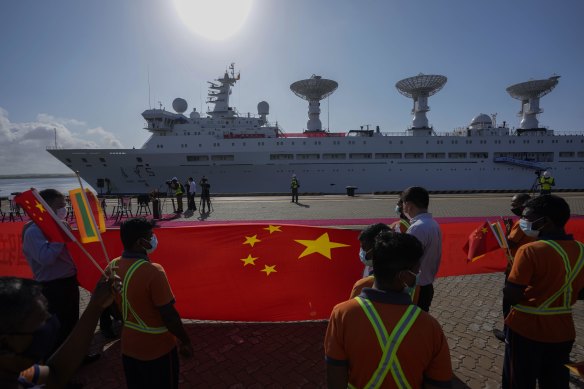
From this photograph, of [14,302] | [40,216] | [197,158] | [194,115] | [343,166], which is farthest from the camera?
[194,115]

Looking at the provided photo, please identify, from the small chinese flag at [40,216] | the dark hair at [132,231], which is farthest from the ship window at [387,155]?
the small chinese flag at [40,216]

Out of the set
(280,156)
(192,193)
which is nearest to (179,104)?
(280,156)

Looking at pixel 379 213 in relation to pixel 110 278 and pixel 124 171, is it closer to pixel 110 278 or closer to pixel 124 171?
pixel 110 278

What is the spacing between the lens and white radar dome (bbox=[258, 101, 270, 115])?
120 ft

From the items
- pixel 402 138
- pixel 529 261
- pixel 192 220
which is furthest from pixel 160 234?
pixel 402 138

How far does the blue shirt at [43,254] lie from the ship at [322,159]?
2637cm

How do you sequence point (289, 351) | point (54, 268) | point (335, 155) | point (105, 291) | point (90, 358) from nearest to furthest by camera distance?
point (105, 291), point (54, 268), point (90, 358), point (289, 351), point (335, 155)

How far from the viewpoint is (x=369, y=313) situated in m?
1.25

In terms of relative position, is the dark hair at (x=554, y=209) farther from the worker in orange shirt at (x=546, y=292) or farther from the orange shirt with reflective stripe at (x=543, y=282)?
the orange shirt with reflective stripe at (x=543, y=282)

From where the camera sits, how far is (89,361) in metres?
3.23

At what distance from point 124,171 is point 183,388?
102 ft

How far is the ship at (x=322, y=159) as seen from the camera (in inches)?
1133

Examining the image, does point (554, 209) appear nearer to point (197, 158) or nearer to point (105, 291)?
point (105, 291)

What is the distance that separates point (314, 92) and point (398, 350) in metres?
37.9
